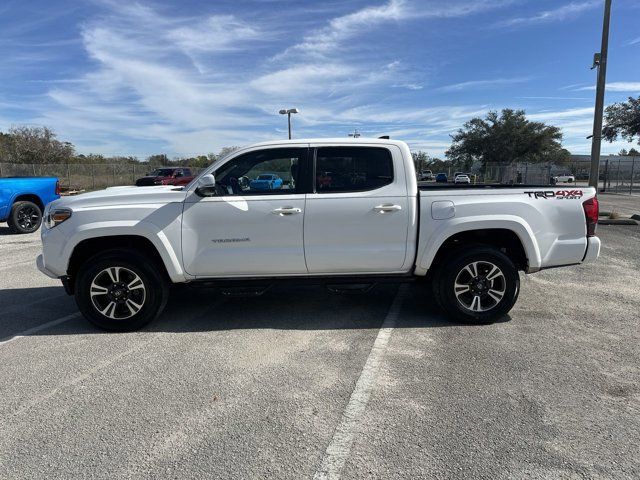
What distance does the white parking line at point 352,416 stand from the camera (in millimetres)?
2645

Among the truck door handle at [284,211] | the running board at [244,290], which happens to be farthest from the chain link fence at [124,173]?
the truck door handle at [284,211]

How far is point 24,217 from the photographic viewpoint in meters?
11.9

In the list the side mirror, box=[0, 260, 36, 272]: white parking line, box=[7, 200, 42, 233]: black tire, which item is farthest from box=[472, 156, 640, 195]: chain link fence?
the side mirror

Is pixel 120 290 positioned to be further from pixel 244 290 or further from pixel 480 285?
pixel 480 285

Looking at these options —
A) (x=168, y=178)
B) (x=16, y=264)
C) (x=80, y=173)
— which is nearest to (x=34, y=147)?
(x=80, y=173)

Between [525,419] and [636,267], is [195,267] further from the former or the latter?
[636,267]

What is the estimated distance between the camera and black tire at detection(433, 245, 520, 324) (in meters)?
4.82

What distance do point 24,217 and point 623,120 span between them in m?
46.5

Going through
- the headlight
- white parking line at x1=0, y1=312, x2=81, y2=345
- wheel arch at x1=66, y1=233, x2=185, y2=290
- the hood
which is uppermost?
the hood

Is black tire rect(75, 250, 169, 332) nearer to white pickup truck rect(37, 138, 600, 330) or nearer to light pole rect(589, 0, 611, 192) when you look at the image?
white pickup truck rect(37, 138, 600, 330)

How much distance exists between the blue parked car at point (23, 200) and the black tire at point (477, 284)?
11.1m

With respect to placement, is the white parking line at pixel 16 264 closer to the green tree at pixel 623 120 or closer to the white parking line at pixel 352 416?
the white parking line at pixel 352 416

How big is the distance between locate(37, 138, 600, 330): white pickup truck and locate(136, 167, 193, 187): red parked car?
68.7 ft

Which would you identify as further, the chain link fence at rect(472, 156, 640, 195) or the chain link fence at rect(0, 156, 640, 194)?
the chain link fence at rect(0, 156, 640, 194)
